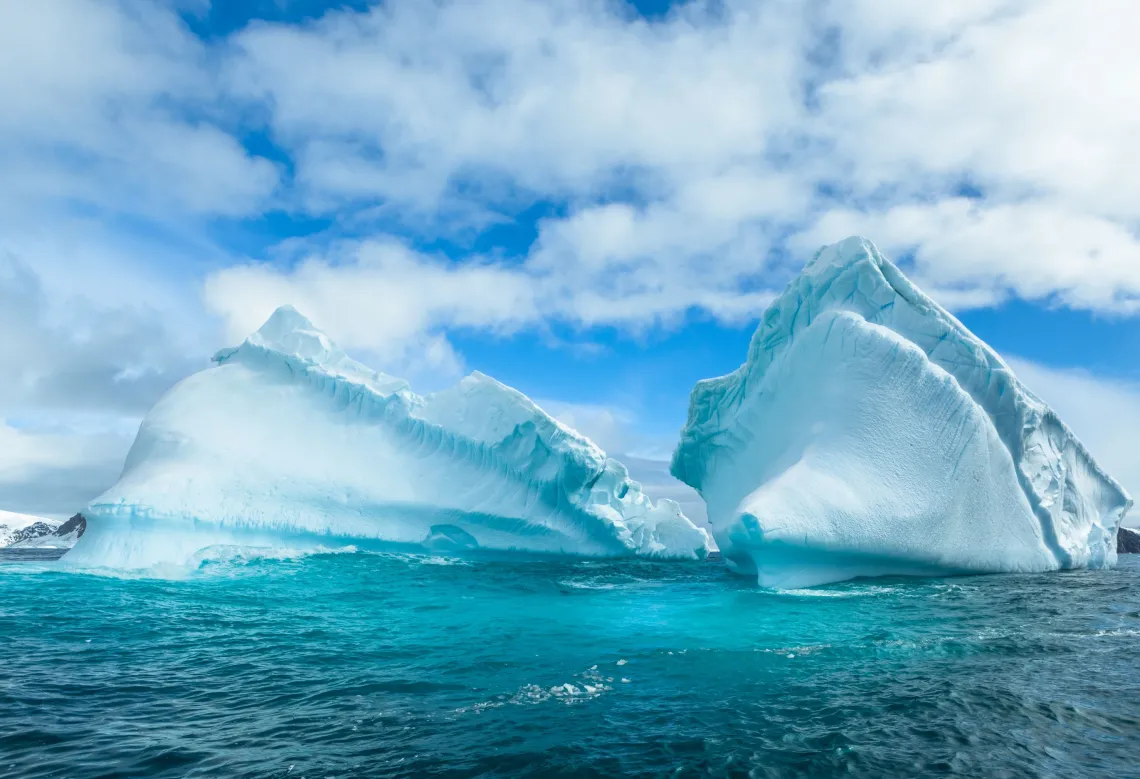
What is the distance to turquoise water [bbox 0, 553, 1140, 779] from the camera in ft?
15.7

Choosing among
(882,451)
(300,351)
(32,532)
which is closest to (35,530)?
(32,532)

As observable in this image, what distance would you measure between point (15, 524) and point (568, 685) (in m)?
86.4

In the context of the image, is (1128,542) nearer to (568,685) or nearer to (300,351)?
(300,351)

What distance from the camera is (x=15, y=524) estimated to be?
69.5 metres

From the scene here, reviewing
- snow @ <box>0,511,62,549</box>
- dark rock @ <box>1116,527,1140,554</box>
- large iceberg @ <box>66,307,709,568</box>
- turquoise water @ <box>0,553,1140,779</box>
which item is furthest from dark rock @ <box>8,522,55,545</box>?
dark rock @ <box>1116,527,1140,554</box>

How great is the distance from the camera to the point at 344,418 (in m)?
19.4

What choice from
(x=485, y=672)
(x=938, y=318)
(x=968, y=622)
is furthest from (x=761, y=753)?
(x=938, y=318)

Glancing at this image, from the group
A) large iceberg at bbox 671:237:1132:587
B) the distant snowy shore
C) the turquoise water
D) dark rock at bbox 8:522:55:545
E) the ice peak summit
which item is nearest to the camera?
the turquoise water

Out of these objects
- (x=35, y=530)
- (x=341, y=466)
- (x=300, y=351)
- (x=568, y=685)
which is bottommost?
(x=568, y=685)

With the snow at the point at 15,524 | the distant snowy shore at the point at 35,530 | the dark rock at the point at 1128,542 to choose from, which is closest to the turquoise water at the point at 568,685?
the dark rock at the point at 1128,542

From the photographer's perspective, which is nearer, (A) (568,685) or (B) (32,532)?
(A) (568,685)

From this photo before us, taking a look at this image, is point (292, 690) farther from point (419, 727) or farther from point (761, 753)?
point (761, 753)

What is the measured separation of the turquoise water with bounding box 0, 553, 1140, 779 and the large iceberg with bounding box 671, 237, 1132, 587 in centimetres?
150

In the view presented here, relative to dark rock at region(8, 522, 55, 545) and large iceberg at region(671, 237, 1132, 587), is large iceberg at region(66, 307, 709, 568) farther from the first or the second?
dark rock at region(8, 522, 55, 545)
